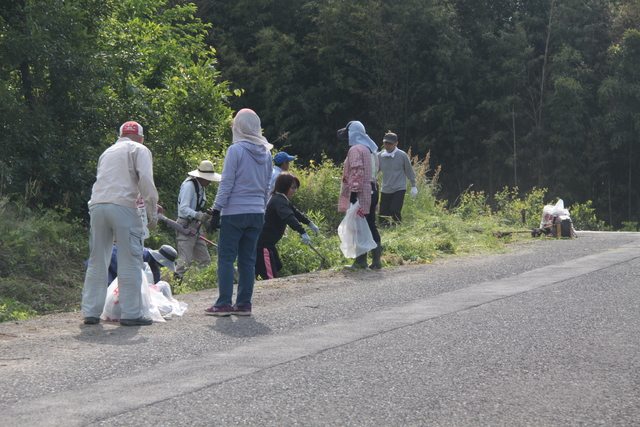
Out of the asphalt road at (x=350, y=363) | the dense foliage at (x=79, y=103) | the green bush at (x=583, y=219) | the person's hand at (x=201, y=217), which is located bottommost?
the asphalt road at (x=350, y=363)

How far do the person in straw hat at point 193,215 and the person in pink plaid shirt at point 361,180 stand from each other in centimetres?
193

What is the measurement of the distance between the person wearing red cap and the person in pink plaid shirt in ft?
14.8

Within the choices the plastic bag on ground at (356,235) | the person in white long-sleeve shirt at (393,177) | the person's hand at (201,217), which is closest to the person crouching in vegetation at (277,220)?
the plastic bag on ground at (356,235)

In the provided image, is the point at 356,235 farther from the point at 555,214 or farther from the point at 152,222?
the point at 555,214

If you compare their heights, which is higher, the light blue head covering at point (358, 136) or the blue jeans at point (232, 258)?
the light blue head covering at point (358, 136)

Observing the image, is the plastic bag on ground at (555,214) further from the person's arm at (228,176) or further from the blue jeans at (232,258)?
the person's arm at (228,176)

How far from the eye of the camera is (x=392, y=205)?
16.7m

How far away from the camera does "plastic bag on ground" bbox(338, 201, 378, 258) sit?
11492 millimetres

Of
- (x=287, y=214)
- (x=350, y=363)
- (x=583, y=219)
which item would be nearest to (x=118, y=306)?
(x=350, y=363)

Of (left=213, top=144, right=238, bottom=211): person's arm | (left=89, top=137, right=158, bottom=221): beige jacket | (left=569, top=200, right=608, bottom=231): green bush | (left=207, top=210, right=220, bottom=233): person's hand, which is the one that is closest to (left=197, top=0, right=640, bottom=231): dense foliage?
(left=569, top=200, right=608, bottom=231): green bush

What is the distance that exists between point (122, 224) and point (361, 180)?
15.9 feet

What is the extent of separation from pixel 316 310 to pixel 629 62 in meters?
34.7

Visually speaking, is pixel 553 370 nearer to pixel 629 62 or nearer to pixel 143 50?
pixel 143 50

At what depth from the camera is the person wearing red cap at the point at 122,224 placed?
741cm
